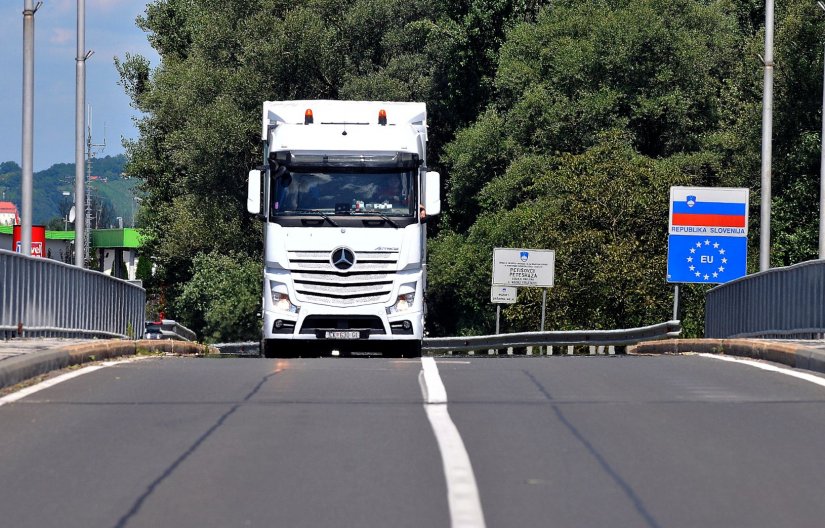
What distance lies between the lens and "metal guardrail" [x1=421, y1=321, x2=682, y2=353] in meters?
31.8

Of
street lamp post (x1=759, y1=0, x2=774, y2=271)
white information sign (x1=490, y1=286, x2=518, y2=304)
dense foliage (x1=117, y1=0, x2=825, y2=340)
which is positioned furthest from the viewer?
white information sign (x1=490, y1=286, x2=518, y2=304)

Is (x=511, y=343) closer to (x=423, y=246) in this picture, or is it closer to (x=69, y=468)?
(x=423, y=246)

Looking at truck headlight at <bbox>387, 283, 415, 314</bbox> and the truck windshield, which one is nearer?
the truck windshield

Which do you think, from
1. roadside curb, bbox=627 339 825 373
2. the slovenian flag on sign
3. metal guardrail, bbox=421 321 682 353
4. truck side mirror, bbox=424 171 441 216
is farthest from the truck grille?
the slovenian flag on sign

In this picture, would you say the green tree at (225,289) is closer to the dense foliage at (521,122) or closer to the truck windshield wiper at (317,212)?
the dense foliage at (521,122)

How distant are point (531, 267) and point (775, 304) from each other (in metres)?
21.2

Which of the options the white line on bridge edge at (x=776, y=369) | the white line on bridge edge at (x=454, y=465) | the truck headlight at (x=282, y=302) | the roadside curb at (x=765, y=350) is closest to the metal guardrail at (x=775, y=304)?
the roadside curb at (x=765, y=350)

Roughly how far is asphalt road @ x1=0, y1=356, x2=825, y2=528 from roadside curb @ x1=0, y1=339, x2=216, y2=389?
1.75 ft

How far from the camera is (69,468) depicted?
26.7 feet

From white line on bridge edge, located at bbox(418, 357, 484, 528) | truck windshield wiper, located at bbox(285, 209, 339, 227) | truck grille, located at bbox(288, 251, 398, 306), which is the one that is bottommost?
white line on bridge edge, located at bbox(418, 357, 484, 528)

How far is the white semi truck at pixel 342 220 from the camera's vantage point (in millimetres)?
20719

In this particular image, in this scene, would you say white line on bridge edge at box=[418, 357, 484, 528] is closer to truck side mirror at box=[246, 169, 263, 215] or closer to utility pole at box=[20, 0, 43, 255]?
truck side mirror at box=[246, 169, 263, 215]

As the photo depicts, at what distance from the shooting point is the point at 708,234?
2903 cm

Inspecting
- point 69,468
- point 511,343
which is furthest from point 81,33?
point 69,468
